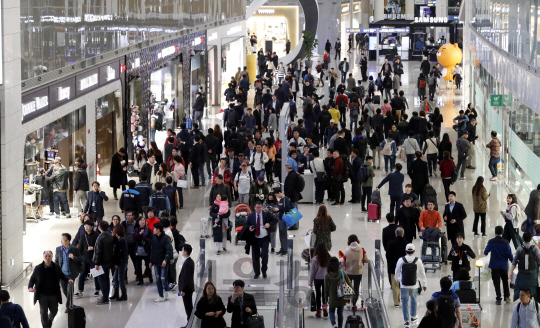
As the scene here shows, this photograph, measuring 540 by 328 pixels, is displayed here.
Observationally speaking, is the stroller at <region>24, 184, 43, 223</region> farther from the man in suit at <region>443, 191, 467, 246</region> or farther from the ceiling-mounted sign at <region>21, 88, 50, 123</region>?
the man in suit at <region>443, 191, 467, 246</region>

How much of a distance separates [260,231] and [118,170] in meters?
6.35

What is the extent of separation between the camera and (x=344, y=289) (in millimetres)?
10805

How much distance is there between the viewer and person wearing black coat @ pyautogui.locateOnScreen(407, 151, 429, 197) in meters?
17.3

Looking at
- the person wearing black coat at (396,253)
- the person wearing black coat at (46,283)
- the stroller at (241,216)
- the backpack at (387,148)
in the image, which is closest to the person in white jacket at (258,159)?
the stroller at (241,216)

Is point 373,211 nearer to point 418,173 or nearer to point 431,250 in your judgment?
point 418,173

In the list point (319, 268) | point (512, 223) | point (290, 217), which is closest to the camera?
point (319, 268)

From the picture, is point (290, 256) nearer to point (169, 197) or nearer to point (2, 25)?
point (169, 197)

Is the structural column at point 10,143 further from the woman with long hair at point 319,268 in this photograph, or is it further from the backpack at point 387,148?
the backpack at point 387,148

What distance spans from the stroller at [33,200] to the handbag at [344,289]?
747 cm

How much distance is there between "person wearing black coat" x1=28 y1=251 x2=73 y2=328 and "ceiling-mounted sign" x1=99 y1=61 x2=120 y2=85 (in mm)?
8914

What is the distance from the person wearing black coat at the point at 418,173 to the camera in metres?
17.3

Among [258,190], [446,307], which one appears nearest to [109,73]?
[258,190]

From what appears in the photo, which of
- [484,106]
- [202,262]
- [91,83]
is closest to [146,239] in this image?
[202,262]

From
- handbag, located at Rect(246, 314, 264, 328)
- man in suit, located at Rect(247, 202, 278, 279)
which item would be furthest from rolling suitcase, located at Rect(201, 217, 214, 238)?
handbag, located at Rect(246, 314, 264, 328)
